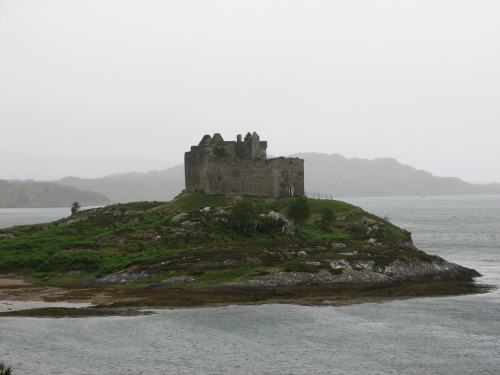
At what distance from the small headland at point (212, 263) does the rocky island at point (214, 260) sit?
11 cm

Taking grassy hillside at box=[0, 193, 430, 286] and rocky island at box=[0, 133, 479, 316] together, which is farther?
grassy hillside at box=[0, 193, 430, 286]

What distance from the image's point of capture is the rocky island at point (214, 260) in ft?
148

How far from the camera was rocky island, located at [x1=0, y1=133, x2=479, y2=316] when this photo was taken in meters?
45.0

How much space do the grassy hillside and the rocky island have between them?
127 mm

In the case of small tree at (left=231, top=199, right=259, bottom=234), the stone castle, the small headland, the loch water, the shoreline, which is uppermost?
the stone castle

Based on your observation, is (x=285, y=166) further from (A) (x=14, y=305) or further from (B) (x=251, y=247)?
(A) (x=14, y=305)

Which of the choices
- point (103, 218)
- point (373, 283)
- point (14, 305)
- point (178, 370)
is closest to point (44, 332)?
point (14, 305)

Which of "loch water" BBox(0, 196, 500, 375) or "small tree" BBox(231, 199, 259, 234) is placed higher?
"small tree" BBox(231, 199, 259, 234)

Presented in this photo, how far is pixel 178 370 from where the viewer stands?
28703 mm

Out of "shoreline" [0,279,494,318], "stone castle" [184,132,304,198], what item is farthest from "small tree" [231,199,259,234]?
"stone castle" [184,132,304,198]

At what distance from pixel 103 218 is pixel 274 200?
2651 centimetres

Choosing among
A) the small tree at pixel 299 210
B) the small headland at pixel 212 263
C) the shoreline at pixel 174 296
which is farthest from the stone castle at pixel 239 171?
the shoreline at pixel 174 296

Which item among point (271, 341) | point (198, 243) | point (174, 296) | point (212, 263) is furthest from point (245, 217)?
point (271, 341)

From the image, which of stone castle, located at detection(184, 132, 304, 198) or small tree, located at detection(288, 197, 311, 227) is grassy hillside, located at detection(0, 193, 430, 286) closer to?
small tree, located at detection(288, 197, 311, 227)
